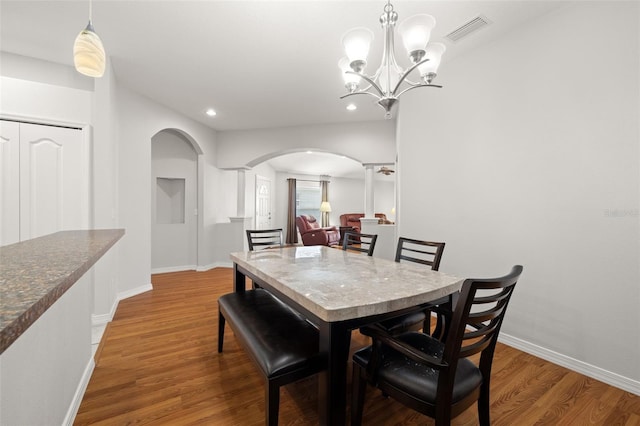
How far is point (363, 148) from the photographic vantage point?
15.7ft

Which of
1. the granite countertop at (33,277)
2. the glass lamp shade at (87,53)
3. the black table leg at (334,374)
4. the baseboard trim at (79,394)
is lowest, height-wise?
the baseboard trim at (79,394)

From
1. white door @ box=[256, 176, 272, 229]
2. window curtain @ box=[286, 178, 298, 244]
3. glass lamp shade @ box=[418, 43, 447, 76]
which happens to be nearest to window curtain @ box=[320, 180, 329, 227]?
window curtain @ box=[286, 178, 298, 244]

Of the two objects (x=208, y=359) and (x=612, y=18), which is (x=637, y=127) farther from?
(x=208, y=359)

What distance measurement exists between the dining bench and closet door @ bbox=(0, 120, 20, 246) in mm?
2165

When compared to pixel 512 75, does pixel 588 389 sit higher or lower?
lower

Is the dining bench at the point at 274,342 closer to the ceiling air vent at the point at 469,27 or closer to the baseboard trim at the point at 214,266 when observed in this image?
the ceiling air vent at the point at 469,27

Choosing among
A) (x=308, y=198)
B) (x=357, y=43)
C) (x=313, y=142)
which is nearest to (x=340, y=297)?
(x=357, y=43)

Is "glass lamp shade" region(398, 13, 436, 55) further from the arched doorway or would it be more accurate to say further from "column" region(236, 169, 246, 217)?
"column" region(236, 169, 246, 217)

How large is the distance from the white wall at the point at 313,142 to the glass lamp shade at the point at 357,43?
3166 millimetres

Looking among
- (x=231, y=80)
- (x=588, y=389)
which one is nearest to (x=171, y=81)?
(x=231, y=80)

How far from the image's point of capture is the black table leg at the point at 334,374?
1.08 meters

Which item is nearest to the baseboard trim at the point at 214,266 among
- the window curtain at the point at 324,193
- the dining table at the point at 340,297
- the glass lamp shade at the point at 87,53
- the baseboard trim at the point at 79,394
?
the baseboard trim at the point at 79,394

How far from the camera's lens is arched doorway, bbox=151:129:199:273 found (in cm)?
469

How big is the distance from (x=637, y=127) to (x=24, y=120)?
15.2ft
